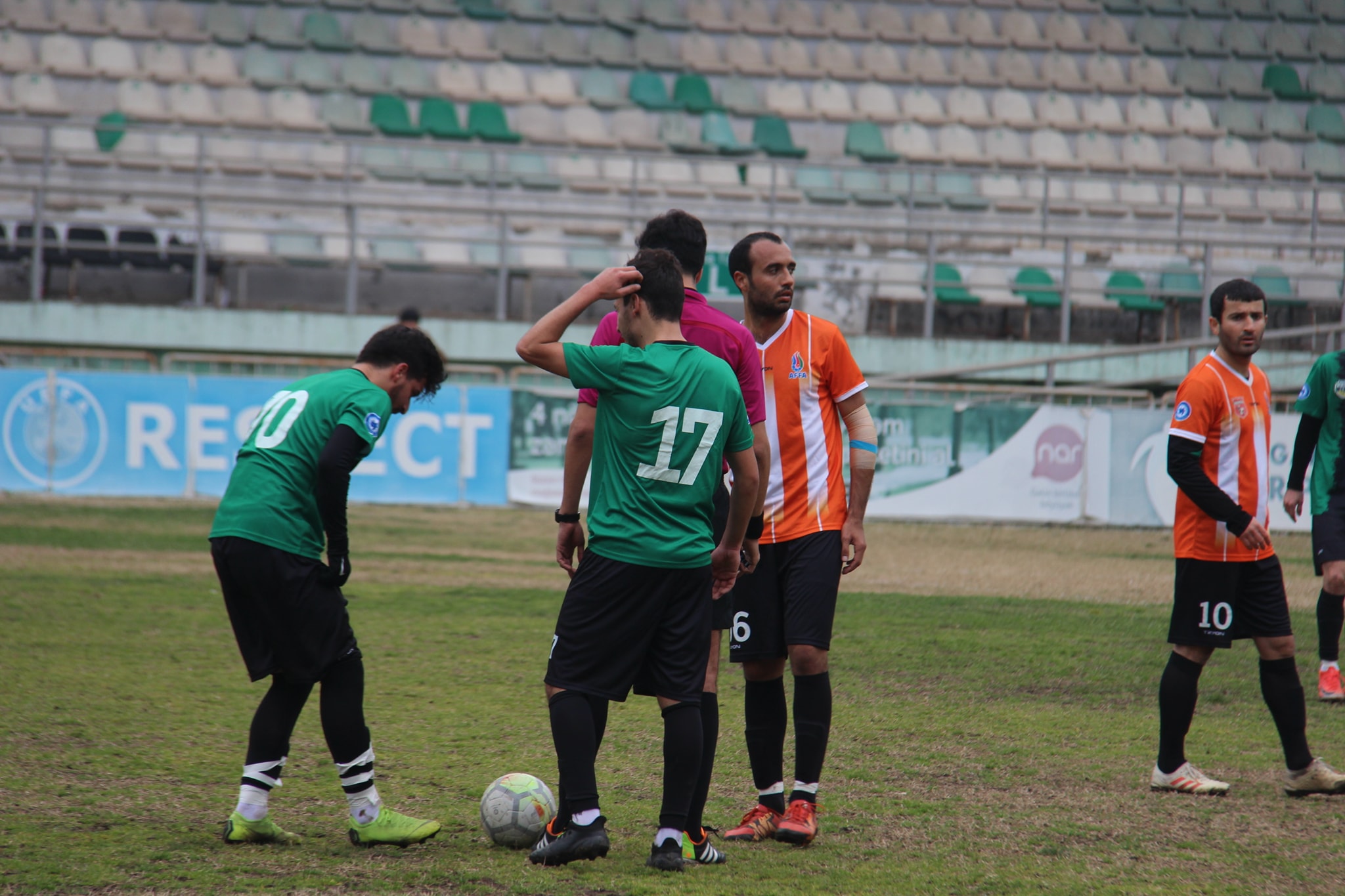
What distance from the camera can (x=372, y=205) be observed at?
1881cm

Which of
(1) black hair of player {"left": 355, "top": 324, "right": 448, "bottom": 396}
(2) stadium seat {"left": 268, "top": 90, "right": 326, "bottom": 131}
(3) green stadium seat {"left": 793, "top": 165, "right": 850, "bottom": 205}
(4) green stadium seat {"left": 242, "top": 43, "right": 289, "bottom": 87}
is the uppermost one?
(4) green stadium seat {"left": 242, "top": 43, "right": 289, "bottom": 87}

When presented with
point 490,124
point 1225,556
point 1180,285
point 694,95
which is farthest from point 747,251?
point 694,95

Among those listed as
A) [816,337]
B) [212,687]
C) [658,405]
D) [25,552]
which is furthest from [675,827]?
[25,552]

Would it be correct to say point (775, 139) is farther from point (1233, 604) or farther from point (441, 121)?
point (1233, 604)

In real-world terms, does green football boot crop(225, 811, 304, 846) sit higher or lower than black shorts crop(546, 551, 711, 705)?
lower

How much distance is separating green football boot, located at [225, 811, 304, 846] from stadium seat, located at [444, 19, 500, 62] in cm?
Result: 2276

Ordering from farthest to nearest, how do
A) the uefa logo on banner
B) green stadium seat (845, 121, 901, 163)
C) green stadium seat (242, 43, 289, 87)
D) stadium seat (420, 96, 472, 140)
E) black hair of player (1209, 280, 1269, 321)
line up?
1. green stadium seat (845, 121, 901, 163)
2. green stadium seat (242, 43, 289, 87)
3. stadium seat (420, 96, 472, 140)
4. the uefa logo on banner
5. black hair of player (1209, 280, 1269, 321)

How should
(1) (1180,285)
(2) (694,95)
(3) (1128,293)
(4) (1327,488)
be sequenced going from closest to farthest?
(4) (1327,488)
(3) (1128,293)
(1) (1180,285)
(2) (694,95)

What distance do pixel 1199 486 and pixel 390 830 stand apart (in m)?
3.43

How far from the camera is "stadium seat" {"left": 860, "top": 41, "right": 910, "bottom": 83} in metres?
26.3

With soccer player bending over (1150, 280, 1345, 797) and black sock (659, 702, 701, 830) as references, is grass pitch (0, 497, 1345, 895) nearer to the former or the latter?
black sock (659, 702, 701, 830)

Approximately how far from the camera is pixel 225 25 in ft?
79.8

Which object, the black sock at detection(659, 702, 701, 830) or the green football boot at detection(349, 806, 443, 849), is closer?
the black sock at detection(659, 702, 701, 830)

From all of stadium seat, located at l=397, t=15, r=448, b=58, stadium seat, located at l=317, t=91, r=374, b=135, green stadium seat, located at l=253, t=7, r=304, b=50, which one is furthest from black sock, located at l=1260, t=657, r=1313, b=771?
green stadium seat, located at l=253, t=7, r=304, b=50
